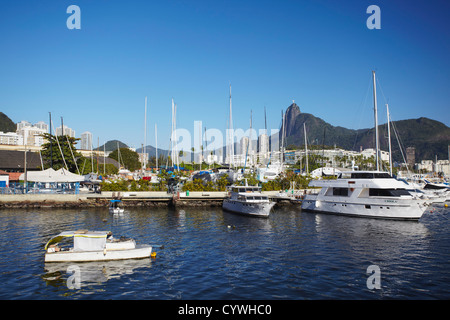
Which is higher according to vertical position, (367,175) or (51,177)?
(51,177)

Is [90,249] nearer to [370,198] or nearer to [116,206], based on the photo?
[116,206]

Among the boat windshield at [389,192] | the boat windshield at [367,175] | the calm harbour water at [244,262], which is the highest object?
the boat windshield at [367,175]

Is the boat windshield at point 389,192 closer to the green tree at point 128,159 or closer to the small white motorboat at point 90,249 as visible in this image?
the small white motorboat at point 90,249

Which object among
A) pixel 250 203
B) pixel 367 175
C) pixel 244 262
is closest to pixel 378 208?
pixel 367 175

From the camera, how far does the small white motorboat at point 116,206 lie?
4571 cm

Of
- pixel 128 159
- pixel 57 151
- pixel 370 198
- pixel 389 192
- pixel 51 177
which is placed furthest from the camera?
pixel 128 159

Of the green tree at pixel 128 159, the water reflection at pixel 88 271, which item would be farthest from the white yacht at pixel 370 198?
the green tree at pixel 128 159

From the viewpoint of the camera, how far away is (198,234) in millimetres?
32219

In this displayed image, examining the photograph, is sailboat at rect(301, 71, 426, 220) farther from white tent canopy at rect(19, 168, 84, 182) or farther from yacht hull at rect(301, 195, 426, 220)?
white tent canopy at rect(19, 168, 84, 182)

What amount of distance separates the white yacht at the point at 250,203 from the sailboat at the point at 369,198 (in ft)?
32.2

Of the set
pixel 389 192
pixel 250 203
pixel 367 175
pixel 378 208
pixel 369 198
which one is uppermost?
pixel 367 175

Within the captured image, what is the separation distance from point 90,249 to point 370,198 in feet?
119

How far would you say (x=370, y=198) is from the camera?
42.7 meters
